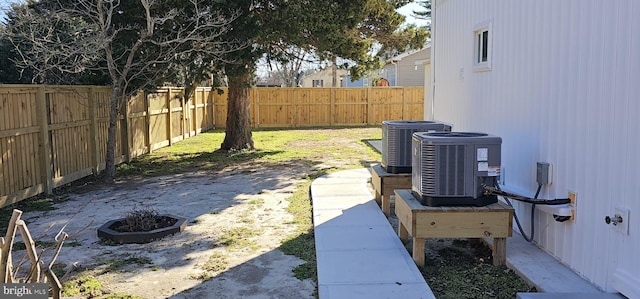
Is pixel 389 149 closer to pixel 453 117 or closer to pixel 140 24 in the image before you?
pixel 453 117

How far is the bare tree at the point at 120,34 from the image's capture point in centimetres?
846

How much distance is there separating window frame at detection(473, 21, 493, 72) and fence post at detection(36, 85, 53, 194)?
6.28 m

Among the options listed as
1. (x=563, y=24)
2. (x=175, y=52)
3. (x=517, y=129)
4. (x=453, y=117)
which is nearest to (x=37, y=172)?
(x=175, y=52)

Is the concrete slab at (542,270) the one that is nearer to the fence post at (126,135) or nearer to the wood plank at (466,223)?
the wood plank at (466,223)

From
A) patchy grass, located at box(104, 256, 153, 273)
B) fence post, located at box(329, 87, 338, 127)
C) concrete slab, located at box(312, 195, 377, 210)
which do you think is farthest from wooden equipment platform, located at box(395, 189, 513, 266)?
fence post, located at box(329, 87, 338, 127)

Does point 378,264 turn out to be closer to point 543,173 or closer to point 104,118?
point 543,173

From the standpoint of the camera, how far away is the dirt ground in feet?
13.1

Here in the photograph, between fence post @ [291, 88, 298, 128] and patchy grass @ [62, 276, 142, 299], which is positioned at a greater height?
fence post @ [291, 88, 298, 128]

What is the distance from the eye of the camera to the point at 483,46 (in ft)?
19.0

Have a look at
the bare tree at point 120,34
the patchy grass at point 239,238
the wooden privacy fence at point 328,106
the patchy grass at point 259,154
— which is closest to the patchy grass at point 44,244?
the patchy grass at point 239,238

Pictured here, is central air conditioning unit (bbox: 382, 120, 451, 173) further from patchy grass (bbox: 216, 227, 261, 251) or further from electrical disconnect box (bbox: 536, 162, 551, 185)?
electrical disconnect box (bbox: 536, 162, 551, 185)

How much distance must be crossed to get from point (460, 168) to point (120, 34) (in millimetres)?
7369

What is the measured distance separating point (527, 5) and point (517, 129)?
116cm

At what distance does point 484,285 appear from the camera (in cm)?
385
